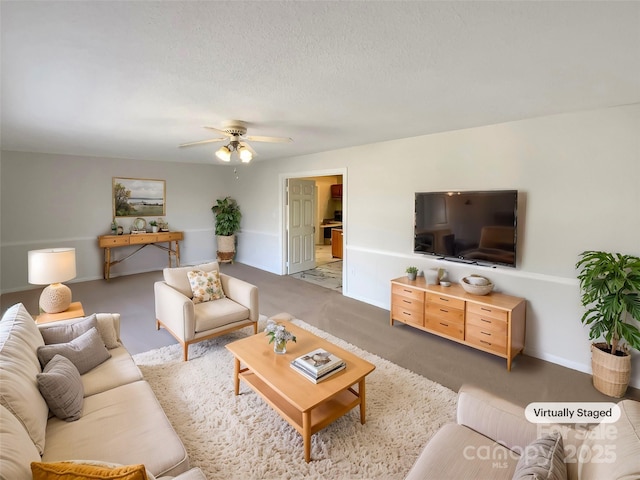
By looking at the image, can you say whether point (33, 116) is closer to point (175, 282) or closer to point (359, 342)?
point (175, 282)

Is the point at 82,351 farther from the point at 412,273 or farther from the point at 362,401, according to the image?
the point at 412,273

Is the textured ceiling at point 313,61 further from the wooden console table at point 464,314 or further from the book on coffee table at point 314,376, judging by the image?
the book on coffee table at point 314,376

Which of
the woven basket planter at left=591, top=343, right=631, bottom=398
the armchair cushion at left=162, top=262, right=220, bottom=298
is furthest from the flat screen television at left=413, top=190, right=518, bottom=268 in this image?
the armchair cushion at left=162, top=262, right=220, bottom=298

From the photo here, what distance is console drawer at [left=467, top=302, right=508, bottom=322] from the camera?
2932 millimetres

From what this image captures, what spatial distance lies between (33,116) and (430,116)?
3848 millimetres

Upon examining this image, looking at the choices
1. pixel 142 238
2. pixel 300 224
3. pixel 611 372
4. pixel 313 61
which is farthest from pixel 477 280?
pixel 142 238

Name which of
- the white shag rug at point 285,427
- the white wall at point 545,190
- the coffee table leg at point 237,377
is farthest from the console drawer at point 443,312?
the coffee table leg at point 237,377

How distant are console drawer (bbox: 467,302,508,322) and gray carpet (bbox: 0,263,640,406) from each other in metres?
0.47

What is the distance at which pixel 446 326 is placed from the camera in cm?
336

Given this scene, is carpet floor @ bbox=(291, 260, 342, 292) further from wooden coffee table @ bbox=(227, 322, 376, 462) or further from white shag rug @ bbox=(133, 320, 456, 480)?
wooden coffee table @ bbox=(227, 322, 376, 462)

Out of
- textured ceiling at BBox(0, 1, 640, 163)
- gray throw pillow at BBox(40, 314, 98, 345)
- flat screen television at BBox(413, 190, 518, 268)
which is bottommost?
gray throw pillow at BBox(40, 314, 98, 345)

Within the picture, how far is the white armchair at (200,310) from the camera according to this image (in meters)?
2.98

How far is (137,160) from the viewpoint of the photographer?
629cm

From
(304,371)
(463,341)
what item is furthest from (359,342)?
(304,371)
